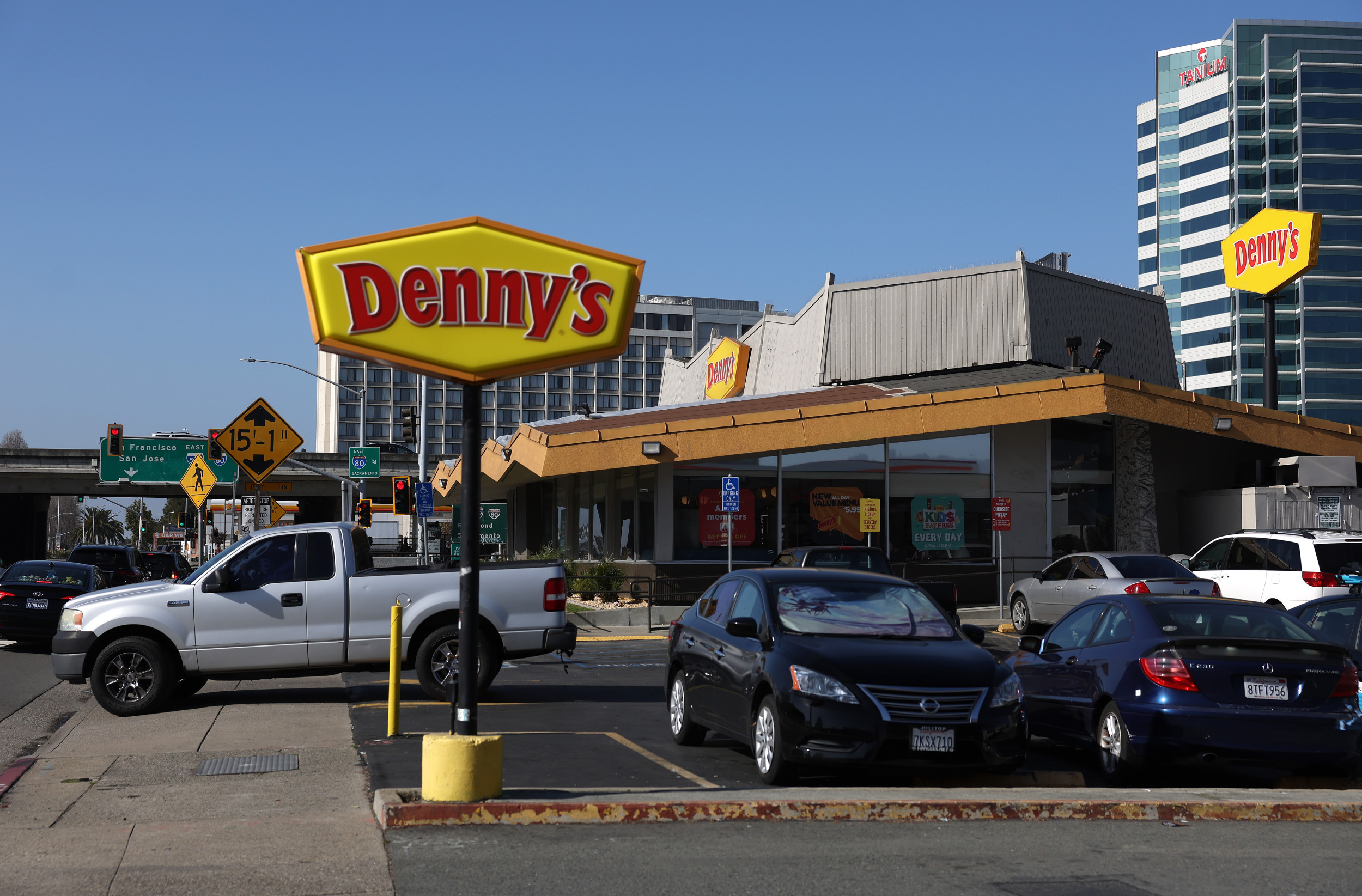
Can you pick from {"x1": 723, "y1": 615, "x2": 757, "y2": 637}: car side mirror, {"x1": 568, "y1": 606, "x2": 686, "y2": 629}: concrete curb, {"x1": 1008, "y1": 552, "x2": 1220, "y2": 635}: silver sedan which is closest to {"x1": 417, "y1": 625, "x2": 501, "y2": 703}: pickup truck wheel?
{"x1": 723, "y1": 615, "x2": 757, "y2": 637}: car side mirror

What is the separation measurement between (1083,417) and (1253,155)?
314 ft

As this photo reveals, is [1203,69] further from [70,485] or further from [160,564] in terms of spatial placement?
[160,564]

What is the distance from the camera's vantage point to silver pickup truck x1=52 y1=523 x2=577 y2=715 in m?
13.1

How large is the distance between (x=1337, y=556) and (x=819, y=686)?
12.2 metres

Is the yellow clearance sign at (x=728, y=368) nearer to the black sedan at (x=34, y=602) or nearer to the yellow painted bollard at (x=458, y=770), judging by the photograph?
the black sedan at (x=34, y=602)

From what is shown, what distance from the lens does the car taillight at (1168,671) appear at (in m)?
9.06

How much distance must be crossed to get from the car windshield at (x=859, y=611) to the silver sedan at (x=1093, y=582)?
321 inches

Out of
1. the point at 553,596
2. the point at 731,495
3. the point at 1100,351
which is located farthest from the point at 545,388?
the point at 553,596

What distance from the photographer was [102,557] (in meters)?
28.2

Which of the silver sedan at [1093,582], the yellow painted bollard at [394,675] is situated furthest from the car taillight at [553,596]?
the silver sedan at [1093,582]

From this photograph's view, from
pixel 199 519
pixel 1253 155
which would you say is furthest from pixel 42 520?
pixel 1253 155

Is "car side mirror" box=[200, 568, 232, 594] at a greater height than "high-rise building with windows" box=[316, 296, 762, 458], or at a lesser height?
lesser

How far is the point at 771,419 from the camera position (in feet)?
87.9

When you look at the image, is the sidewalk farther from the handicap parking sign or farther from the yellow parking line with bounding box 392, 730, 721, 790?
the handicap parking sign
